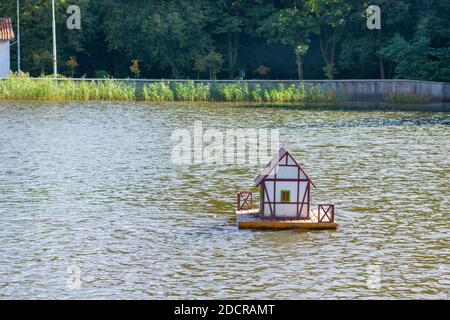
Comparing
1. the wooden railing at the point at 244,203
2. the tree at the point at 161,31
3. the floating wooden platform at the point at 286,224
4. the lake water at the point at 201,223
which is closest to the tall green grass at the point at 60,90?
the tree at the point at 161,31

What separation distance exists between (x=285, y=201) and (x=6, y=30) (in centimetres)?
5576

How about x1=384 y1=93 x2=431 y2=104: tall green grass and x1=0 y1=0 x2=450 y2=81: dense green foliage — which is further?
x1=0 y1=0 x2=450 y2=81: dense green foliage

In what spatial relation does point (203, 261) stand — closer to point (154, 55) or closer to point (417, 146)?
point (417, 146)

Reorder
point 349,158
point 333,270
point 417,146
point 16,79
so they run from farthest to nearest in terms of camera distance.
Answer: point 16,79
point 417,146
point 349,158
point 333,270

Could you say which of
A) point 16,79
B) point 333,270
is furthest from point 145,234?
point 16,79

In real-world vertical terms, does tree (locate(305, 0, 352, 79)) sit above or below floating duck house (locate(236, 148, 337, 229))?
above

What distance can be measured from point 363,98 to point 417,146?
86.8 feet

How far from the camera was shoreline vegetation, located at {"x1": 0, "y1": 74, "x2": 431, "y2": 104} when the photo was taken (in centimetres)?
6619

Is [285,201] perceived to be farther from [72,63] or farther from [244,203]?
A: [72,63]

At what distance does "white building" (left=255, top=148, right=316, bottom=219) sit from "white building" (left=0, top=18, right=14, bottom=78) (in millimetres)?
54838

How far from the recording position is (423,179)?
33719mm

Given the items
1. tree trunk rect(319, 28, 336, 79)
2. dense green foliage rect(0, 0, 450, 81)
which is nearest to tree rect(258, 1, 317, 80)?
dense green foliage rect(0, 0, 450, 81)

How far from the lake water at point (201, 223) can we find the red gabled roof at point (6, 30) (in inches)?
1266

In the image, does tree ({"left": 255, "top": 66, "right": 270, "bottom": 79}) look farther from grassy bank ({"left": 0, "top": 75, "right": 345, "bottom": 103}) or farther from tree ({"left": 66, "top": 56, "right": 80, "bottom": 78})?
tree ({"left": 66, "top": 56, "right": 80, "bottom": 78})
